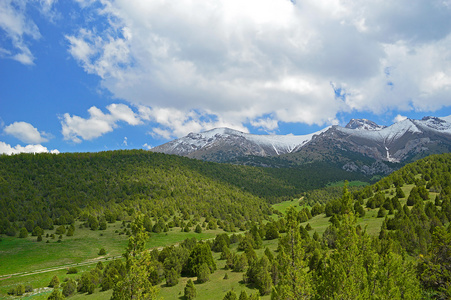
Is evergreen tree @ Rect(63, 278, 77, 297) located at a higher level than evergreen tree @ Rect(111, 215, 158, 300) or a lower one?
lower

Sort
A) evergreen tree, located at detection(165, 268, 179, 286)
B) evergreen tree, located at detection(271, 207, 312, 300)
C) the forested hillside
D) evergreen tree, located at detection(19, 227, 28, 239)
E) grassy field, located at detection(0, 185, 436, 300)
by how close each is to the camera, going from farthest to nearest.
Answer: the forested hillside → evergreen tree, located at detection(19, 227, 28, 239) → evergreen tree, located at detection(165, 268, 179, 286) → grassy field, located at detection(0, 185, 436, 300) → evergreen tree, located at detection(271, 207, 312, 300)

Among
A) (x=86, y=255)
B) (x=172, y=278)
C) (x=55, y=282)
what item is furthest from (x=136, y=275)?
(x=86, y=255)

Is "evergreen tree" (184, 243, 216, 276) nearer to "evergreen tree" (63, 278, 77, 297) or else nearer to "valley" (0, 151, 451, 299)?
"valley" (0, 151, 451, 299)

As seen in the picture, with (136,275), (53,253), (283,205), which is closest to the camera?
(136,275)

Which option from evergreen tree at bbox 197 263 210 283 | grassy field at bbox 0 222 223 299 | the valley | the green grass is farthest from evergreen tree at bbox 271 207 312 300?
the green grass

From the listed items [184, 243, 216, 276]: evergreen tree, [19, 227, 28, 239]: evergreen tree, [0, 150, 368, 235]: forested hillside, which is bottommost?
[184, 243, 216, 276]: evergreen tree

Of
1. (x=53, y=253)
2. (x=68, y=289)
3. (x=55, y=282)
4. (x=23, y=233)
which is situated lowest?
(x=68, y=289)

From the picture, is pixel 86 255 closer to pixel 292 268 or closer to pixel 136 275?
pixel 136 275

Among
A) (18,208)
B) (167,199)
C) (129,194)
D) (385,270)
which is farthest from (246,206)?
(385,270)

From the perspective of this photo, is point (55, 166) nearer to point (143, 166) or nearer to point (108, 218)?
point (143, 166)

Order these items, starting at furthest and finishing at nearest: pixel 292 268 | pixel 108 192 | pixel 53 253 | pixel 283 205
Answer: pixel 283 205, pixel 108 192, pixel 53 253, pixel 292 268

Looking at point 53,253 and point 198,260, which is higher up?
point 53,253

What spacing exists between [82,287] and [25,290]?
11648mm

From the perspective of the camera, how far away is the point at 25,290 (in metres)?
46.2
